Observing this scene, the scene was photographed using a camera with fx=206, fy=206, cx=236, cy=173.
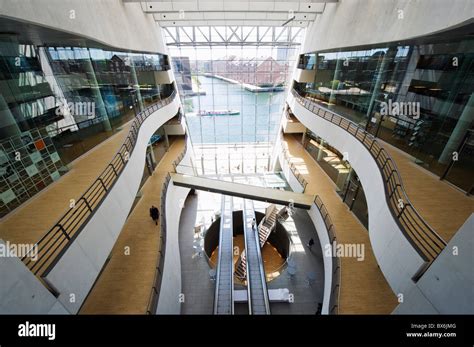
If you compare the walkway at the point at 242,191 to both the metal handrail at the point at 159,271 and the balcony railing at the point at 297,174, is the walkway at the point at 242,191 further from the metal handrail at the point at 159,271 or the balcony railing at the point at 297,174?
the metal handrail at the point at 159,271

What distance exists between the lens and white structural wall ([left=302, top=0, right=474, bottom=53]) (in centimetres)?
506

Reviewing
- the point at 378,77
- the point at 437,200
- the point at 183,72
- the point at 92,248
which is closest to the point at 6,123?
the point at 92,248

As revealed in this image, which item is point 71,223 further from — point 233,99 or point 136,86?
point 233,99

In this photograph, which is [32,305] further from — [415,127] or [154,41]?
[154,41]

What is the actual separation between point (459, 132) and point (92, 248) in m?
10.7

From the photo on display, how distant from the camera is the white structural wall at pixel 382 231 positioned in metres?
4.42

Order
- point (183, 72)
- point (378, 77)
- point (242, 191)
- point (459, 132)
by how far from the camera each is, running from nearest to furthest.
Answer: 1. point (459, 132)
2. point (378, 77)
3. point (242, 191)
4. point (183, 72)

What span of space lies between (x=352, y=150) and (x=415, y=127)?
2.19 m

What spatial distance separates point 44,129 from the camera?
670 cm

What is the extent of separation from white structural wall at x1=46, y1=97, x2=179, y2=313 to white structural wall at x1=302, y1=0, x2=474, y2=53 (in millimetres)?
9655

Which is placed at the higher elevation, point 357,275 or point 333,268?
point 357,275

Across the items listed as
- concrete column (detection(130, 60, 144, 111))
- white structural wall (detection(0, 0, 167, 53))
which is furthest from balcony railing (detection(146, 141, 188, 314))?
white structural wall (detection(0, 0, 167, 53))

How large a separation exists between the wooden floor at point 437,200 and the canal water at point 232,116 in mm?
16774

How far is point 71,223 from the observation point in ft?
14.6
